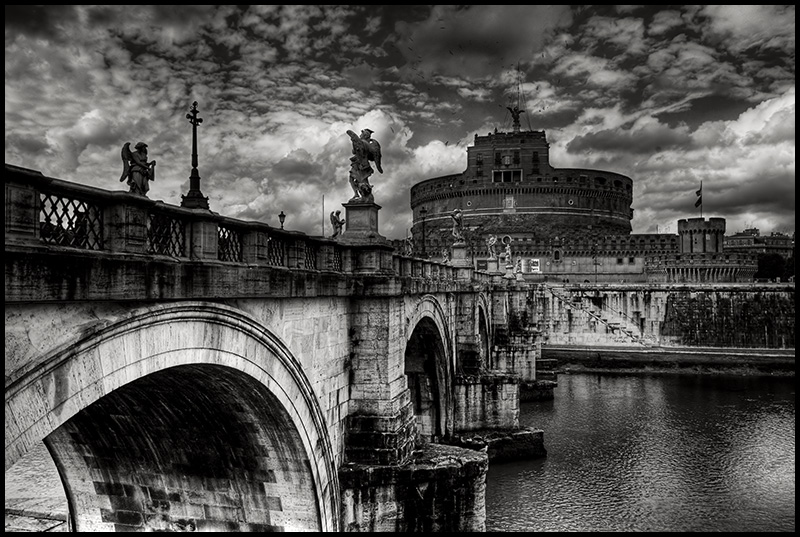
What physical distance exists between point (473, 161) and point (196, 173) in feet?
315

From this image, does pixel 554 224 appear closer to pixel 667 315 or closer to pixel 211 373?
pixel 667 315

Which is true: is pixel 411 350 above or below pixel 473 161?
below

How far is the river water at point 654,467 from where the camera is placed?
61.9 ft

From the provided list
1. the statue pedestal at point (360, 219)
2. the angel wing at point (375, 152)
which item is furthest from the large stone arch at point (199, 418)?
the angel wing at point (375, 152)

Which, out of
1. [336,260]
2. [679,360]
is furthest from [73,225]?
[679,360]

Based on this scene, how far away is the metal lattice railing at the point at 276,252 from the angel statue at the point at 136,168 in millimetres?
2290

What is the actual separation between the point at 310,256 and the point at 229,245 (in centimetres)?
262

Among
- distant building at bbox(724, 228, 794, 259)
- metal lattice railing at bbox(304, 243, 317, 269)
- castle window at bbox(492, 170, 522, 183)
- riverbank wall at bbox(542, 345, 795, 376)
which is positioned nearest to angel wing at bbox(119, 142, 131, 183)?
metal lattice railing at bbox(304, 243, 317, 269)

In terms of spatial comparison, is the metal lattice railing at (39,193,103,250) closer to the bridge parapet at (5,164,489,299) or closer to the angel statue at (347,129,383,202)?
the bridge parapet at (5,164,489,299)

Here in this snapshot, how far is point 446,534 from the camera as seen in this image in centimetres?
1252

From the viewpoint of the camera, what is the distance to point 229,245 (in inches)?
316

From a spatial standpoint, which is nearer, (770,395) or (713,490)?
(713,490)

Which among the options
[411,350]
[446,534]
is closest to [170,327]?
[446,534]

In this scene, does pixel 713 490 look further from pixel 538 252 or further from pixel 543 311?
pixel 538 252
